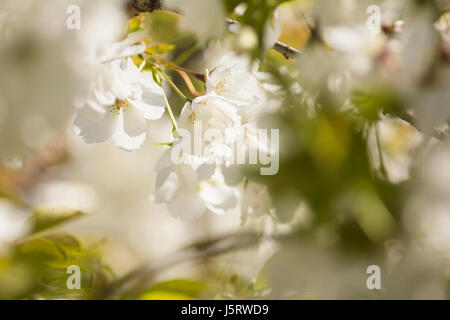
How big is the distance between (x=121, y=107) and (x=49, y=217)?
17cm

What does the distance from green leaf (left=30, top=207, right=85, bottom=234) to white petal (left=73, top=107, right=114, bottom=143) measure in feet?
0.45

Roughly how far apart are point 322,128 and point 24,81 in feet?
0.66

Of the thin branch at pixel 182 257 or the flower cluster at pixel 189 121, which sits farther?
the thin branch at pixel 182 257

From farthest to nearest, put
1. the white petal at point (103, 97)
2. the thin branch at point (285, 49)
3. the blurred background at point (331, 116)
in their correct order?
the thin branch at point (285, 49) → the white petal at point (103, 97) → the blurred background at point (331, 116)

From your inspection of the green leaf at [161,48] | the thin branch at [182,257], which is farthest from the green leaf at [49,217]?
the green leaf at [161,48]

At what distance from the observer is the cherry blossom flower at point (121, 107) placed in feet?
1.10

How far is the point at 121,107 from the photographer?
0.38m

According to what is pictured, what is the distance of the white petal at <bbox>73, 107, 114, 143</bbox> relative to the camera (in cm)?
35

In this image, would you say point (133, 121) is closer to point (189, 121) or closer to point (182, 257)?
point (189, 121)

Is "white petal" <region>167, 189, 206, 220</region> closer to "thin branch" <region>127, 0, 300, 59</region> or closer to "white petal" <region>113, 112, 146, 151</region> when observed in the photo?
"white petal" <region>113, 112, 146, 151</region>

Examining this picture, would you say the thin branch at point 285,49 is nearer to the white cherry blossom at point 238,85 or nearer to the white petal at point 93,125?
the white cherry blossom at point 238,85

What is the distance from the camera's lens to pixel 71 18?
27cm

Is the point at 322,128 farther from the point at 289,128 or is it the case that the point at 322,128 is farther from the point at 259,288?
the point at 259,288

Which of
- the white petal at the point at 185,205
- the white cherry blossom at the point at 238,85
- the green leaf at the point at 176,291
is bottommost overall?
the green leaf at the point at 176,291
